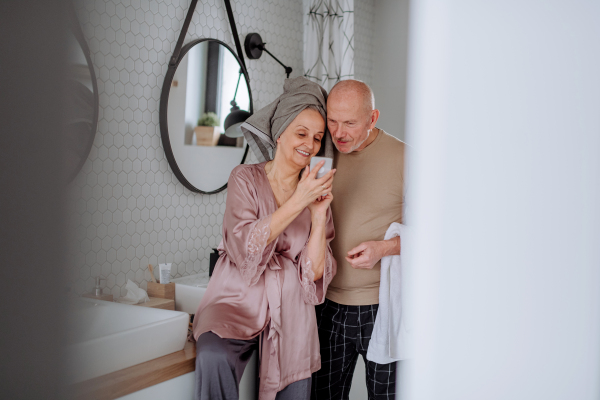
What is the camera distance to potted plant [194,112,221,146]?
71.4 inches

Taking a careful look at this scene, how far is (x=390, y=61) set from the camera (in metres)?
2.86

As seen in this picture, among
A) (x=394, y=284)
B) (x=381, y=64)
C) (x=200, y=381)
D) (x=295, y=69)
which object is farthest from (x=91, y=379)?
(x=381, y=64)

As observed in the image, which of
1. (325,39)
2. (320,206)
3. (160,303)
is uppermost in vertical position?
(325,39)

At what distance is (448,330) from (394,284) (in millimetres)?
1171

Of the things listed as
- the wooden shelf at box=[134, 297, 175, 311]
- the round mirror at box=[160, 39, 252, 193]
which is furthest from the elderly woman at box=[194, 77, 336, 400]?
the round mirror at box=[160, 39, 252, 193]

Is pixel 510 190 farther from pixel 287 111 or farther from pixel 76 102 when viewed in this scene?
pixel 287 111

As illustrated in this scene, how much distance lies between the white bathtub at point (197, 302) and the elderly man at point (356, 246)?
0.68 feet

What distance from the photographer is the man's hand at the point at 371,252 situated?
4.22 feet

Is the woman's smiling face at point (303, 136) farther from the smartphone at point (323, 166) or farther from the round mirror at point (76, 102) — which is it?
the round mirror at point (76, 102)

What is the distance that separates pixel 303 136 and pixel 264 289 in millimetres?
446

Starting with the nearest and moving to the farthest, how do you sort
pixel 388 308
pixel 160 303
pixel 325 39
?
pixel 388 308, pixel 160 303, pixel 325 39

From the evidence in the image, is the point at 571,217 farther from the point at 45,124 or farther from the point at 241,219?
the point at 241,219

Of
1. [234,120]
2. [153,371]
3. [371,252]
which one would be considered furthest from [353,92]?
[153,371]

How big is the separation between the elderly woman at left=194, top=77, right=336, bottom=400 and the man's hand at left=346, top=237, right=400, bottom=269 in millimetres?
77
